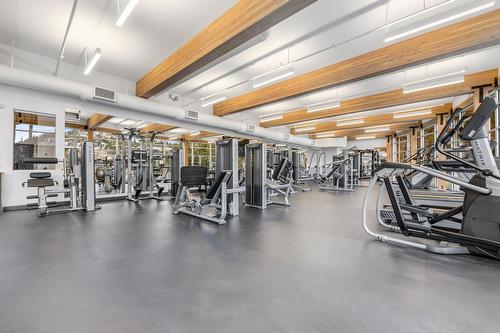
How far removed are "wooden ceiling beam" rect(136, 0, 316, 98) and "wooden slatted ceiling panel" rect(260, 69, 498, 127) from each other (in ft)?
18.8

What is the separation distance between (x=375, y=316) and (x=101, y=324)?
1.81m

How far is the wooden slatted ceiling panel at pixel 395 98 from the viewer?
5.71m

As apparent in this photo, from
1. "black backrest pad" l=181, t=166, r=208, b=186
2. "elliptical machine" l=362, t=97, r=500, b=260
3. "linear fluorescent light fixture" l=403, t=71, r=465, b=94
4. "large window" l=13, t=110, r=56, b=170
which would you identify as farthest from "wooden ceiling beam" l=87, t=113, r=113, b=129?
"linear fluorescent light fixture" l=403, t=71, r=465, b=94

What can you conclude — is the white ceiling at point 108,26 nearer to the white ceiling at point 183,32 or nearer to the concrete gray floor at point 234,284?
the white ceiling at point 183,32

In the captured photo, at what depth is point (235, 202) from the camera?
15.3 feet

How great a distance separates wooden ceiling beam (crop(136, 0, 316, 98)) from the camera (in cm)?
287

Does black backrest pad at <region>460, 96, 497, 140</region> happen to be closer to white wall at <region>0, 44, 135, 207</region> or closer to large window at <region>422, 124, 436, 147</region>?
white wall at <region>0, 44, 135, 207</region>

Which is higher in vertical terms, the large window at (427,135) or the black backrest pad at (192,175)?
the large window at (427,135)

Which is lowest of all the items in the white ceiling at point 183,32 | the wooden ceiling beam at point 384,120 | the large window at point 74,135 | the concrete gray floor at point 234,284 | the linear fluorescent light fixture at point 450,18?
the concrete gray floor at point 234,284

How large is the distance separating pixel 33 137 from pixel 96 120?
3.03 meters

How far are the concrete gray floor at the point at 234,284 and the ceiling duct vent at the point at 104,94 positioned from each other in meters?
3.14

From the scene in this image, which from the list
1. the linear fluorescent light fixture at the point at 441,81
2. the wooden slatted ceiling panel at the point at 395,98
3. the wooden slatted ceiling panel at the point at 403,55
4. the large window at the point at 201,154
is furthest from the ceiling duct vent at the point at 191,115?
the large window at the point at 201,154

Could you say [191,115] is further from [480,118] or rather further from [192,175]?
[480,118]

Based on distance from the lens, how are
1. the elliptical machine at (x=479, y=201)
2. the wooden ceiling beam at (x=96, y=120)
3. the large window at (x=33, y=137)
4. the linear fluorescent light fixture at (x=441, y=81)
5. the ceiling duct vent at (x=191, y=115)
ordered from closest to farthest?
the elliptical machine at (x=479, y=201), the linear fluorescent light fixture at (x=441, y=81), the large window at (x=33, y=137), the ceiling duct vent at (x=191, y=115), the wooden ceiling beam at (x=96, y=120)
